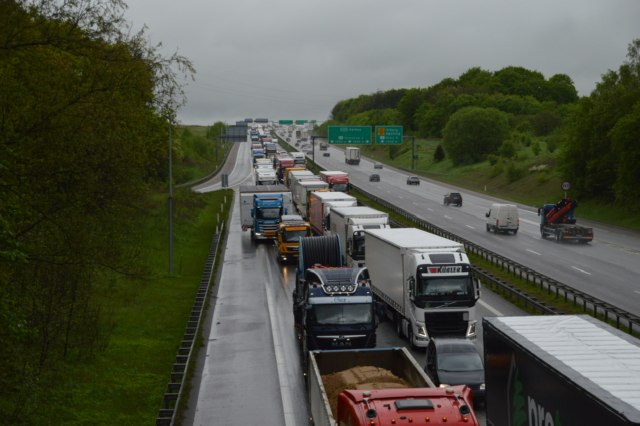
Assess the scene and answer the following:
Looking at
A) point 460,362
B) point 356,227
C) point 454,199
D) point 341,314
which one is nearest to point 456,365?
point 460,362

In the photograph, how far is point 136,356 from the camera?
21484 mm

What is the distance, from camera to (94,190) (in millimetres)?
12992

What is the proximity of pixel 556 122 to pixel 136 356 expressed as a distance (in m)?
127

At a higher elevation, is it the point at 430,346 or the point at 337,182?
the point at 337,182

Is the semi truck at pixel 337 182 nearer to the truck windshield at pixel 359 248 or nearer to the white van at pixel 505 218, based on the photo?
the white van at pixel 505 218

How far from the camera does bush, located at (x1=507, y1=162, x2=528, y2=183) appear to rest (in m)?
90.0

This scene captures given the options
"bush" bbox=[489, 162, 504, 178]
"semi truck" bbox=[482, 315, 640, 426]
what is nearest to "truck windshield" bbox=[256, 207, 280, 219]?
"semi truck" bbox=[482, 315, 640, 426]

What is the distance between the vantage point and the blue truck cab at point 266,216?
49.0 metres

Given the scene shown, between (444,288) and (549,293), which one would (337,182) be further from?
(444,288)

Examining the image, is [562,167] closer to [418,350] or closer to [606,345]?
[418,350]

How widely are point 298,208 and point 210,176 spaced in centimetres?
5038

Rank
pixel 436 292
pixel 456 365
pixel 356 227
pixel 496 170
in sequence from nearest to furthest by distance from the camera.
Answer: pixel 456 365 → pixel 436 292 → pixel 356 227 → pixel 496 170

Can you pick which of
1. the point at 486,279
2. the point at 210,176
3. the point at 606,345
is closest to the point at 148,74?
the point at 606,345

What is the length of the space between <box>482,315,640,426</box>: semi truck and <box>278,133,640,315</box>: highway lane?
18.2 meters
